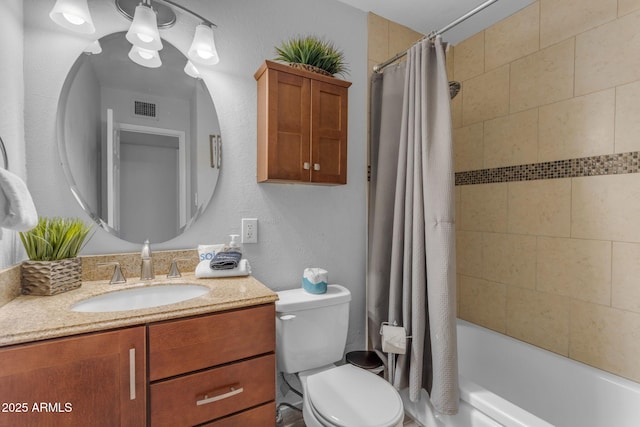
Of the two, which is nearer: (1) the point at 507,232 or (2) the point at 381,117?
(2) the point at 381,117

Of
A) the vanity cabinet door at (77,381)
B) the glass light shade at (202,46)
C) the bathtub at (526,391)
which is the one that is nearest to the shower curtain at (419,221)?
the bathtub at (526,391)

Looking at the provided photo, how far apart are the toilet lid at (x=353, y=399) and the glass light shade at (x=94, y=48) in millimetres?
1699

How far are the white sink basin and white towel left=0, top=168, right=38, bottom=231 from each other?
1.23 ft

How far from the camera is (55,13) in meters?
1.18

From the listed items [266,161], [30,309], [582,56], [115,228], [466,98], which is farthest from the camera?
[466,98]

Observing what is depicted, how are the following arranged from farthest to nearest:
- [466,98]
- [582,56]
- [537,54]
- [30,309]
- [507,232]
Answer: [466,98]
[507,232]
[537,54]
[582,56]
[30,309]

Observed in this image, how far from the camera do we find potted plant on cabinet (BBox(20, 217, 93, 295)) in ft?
3.40

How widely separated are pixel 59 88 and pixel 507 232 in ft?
8.18

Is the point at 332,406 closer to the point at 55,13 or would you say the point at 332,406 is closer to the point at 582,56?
the point at 55,13

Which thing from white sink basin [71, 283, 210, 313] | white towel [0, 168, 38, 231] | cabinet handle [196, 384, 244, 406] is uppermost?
white towel [0, 168, 38, 231]

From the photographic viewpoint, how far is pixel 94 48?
4.15 ft

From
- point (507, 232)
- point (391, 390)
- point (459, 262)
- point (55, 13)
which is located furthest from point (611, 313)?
point (55, 13)

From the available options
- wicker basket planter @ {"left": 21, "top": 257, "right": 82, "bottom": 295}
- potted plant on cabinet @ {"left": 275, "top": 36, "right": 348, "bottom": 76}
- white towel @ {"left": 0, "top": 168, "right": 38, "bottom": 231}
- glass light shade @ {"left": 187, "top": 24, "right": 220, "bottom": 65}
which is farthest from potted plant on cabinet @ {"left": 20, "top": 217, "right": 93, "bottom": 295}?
potted plant on cabinet @ {"left": 275, "top": 36, "right": 348, "bottom": 76}

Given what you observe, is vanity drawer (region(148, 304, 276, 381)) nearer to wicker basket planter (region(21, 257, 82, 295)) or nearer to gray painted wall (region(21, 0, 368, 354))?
wicker basket planter (region(21, 257, 82, 295))
